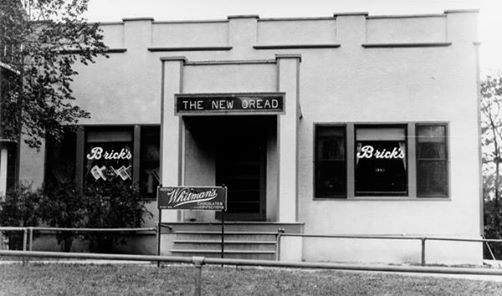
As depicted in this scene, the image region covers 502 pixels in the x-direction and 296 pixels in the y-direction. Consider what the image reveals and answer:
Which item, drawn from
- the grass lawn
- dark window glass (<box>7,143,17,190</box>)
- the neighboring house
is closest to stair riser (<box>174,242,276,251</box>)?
the grass lawn

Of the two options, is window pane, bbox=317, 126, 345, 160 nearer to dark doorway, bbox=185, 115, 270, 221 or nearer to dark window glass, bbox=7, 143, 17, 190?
dark doorway, bbox=185, 115, 270, 221

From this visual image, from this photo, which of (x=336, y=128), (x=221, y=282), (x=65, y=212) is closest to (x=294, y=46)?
(x=336, y=128)

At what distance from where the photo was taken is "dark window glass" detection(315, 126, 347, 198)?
741 inches

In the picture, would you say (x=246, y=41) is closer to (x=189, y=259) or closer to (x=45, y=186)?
(x=45, y=186)

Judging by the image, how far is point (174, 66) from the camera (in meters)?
16.6

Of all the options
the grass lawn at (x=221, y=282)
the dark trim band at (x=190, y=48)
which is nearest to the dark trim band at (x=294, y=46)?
the dark trim band at (x=190, y=48)

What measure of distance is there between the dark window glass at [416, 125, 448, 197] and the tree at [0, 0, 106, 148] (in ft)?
31.5

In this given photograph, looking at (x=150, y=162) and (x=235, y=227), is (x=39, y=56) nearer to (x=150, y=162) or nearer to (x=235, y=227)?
(x=150, y=162)

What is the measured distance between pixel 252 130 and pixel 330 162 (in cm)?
252

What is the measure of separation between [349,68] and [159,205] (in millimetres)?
8143

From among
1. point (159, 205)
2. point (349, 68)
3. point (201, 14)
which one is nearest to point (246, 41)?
point (201, 14)

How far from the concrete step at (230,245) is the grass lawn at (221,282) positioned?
3.08 meters

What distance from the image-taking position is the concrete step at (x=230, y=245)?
1547 centimetres

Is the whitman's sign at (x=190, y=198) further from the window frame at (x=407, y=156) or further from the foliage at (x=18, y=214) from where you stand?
the window frame at (x=407, y=156)
